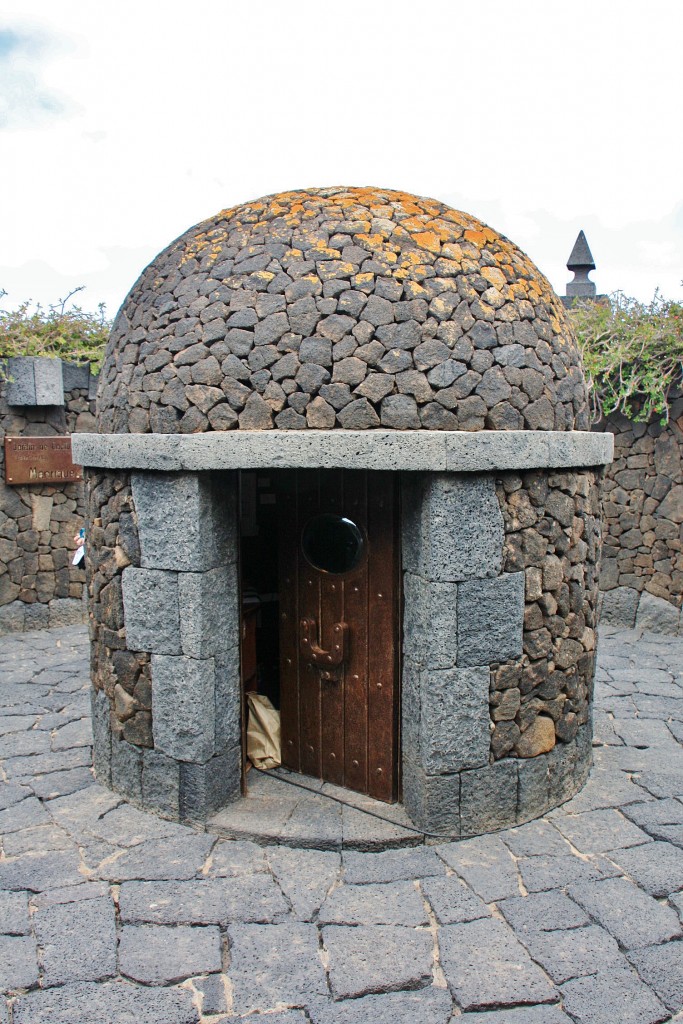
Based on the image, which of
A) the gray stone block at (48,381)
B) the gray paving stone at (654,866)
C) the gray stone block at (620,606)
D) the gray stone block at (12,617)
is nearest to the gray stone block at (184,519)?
the gray paving stone at (654,866)

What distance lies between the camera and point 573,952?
3.00 m

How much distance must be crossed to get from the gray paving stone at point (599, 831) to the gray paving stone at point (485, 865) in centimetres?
39

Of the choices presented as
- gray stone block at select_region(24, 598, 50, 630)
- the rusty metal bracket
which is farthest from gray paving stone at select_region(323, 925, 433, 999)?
gray stone block at select_region(24, 598, 50, 630)

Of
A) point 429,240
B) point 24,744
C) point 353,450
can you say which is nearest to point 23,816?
point 24,744

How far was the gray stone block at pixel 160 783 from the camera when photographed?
13.1 ft

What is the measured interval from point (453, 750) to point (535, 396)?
182 cm

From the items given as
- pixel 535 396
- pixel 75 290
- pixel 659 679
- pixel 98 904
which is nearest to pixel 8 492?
pixel 75 290

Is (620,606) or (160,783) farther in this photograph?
(620,606)

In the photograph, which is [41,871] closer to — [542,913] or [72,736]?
[72,736]

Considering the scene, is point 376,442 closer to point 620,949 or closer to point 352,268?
point 352,268

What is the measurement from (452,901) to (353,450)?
6.74 feet

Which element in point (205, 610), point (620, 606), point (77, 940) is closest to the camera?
point (77, 940)

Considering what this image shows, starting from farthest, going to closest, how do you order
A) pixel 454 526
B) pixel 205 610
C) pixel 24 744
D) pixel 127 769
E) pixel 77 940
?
→ pixel 24 744
pixel 127 769
pixel 205 610
pixel 454 526
pixel 77 940

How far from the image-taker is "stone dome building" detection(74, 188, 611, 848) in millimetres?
3609
